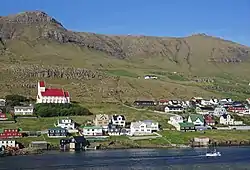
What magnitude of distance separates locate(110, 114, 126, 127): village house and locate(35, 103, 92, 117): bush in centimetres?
633

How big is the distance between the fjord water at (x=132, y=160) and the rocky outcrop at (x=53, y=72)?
7179 centimetres

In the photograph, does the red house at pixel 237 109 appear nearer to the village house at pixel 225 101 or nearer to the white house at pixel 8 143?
the village house at pixel 225 101

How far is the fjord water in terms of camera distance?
2141 inches

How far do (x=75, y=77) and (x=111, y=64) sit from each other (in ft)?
160

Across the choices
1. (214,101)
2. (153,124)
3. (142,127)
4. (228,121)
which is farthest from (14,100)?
(214,101)

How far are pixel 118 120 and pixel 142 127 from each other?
6439 mm

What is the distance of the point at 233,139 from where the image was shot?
265ft

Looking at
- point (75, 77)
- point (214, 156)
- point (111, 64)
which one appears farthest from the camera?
point (111, 64)

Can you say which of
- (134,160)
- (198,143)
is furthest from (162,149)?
(134,160)

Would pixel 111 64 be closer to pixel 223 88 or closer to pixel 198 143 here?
pixel 223 88

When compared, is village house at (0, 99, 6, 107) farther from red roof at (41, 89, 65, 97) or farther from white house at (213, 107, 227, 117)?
white house at (213, 107, 227, 117)

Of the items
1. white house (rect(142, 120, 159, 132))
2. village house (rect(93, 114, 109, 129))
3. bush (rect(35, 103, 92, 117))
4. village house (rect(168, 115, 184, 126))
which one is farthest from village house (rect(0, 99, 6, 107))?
village house (rect(168, 115, 184, 126))

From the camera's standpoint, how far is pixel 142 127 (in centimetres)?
8400

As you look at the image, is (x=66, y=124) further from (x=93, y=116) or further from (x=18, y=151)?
(x=18, y=151)
